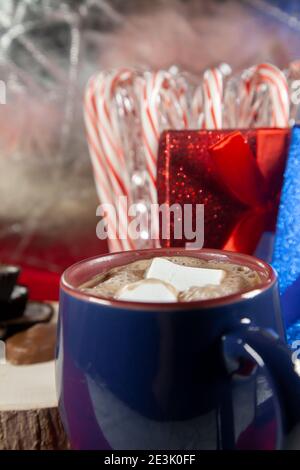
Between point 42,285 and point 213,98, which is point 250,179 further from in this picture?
point 42,285

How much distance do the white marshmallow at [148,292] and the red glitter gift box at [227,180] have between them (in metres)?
0.27

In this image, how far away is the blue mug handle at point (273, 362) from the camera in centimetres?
39

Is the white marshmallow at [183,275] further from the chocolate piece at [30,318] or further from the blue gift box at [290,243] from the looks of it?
the chocolate piece at [30,318]

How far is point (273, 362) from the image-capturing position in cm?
39

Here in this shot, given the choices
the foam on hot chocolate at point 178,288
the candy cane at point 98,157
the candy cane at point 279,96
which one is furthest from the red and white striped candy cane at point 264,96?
the foam on hot chocolate at point 178,288

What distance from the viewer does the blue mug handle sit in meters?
0.39

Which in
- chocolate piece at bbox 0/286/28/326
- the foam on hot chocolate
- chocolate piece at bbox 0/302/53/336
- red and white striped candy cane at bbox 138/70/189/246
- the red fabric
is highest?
red and white striped candy cane at bbox 138/70/189/246

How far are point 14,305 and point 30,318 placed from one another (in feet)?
0.10

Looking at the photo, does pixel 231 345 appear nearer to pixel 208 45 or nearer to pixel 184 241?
pixel 184 241

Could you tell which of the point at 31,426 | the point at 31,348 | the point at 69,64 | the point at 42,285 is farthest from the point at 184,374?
the point at 69,64

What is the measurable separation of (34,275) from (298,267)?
2.00 ft

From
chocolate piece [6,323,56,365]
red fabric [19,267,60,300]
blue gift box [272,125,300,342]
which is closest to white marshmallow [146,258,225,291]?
blue gift box [272,125,300,342]

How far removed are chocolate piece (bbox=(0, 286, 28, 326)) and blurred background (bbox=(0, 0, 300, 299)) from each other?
0.81 ft

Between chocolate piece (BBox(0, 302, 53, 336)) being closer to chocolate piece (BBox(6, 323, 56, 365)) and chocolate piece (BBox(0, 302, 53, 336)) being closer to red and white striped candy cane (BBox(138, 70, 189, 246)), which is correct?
chocolate piece (BBox(6, 323, 56, 365))
